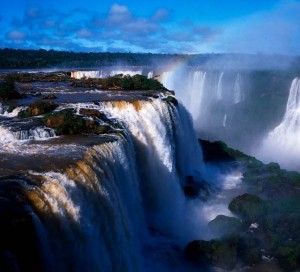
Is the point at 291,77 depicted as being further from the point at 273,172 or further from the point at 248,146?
the point at 273,172

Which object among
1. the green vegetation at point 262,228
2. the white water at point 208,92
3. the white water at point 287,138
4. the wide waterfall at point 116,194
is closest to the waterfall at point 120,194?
the wide waterfall at point 116,194

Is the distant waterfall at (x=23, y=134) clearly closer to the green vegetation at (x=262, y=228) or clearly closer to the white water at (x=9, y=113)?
the white water at (x=9, y=113)

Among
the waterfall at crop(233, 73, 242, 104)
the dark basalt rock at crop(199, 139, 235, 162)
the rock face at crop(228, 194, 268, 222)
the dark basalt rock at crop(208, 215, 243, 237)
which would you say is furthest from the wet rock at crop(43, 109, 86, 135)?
the waterfall at crop(233, 73, 242, 104)

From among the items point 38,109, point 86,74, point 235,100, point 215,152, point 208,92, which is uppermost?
point 86,74

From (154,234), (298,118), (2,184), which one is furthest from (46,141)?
(298,118)

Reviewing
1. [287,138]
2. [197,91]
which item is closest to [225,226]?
[287,138]

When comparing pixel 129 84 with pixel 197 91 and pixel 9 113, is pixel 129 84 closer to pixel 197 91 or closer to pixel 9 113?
pixel 9 113

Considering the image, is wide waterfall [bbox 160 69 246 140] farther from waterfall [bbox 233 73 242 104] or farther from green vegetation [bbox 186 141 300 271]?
green vegetation [bbox 186 141 300 271]
